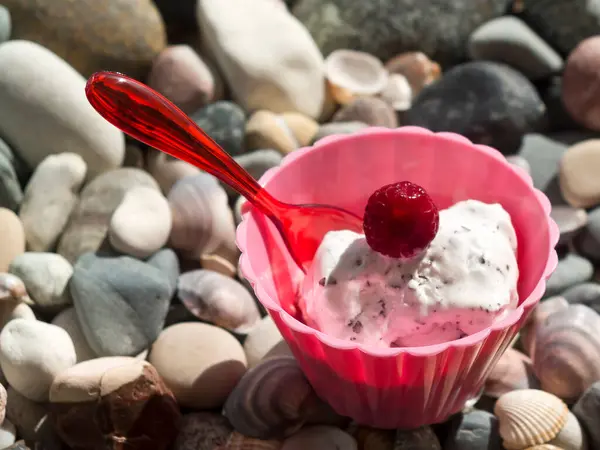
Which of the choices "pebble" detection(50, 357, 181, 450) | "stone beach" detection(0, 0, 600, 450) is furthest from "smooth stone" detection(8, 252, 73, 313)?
"pebble" detection(50, 357, 181, 450)

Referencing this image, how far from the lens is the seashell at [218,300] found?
2.48ft

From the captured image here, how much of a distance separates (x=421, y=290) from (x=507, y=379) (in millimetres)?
203

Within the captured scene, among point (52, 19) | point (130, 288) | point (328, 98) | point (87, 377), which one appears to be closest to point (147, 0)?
point (52, 19)

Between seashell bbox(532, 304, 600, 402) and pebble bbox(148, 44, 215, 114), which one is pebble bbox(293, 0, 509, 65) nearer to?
pebble bbox(148, 44, 215, 114)

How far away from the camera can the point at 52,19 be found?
0.89 m

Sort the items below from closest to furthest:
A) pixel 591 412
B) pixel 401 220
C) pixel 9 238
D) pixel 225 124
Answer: pixel 401 220 → pixel 591 412 → pixel 9 238 → pixel 225 124

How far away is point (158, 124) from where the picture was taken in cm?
57

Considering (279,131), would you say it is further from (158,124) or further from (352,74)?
(158,124)

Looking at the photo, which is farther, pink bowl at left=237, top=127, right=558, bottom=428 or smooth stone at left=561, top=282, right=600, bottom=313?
smooth stone at left=561, top=282, right=600, bottom=313

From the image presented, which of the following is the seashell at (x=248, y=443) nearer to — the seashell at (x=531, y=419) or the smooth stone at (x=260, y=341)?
the smooth stone at (x=260, y=341)

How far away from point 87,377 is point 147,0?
52cm

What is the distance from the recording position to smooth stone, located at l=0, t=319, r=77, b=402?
0.67 m

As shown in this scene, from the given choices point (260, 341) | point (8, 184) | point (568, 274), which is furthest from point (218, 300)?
point (568, 274)

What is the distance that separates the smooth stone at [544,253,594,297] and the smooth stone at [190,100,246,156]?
0.40 metres
